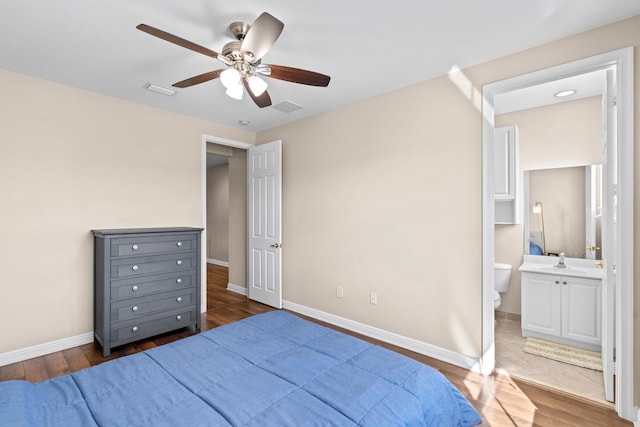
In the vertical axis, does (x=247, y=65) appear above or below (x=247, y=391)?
above

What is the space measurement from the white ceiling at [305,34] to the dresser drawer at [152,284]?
193cm

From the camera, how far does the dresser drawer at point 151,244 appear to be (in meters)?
2.96

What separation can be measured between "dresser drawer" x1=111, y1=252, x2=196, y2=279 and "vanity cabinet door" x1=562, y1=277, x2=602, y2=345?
12.9 ft

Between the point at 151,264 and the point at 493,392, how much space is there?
10.6ft

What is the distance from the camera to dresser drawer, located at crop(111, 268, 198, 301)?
116 inches

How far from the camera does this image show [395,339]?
10.2 feet

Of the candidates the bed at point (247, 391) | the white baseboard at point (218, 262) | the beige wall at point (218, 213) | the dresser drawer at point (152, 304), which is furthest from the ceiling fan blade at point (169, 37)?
the white baseboard at point (218, 262)

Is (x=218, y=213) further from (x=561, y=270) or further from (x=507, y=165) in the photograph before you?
(x=561, y=270)

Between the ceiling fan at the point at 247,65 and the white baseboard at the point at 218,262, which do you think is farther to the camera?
the white baseboard at the point at 218,262

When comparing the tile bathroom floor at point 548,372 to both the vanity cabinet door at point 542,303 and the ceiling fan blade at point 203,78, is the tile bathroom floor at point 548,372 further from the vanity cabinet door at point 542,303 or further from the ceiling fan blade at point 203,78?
the ceiling fan blade at point 203,78

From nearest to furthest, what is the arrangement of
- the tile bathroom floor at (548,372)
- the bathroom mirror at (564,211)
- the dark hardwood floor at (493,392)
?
the dark hardwood floor at (493,392) < the tile bathroom floor at (548,372) < the bathroom mirror at (564,211)

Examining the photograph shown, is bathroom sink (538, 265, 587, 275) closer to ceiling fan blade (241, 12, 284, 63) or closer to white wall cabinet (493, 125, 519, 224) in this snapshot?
white wall cabinet (493, 125, 519, 224)

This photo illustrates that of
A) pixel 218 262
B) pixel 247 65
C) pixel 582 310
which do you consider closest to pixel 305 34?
pixel 247 65

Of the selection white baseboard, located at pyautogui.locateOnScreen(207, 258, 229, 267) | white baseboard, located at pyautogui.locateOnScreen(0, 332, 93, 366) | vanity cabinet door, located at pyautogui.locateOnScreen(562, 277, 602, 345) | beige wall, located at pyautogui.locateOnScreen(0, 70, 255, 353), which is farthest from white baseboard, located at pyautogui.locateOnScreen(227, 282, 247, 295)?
vanity cabinet door, located at pyautogui.locateOnScreen(562, 277, 602, 345)
